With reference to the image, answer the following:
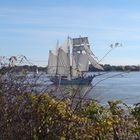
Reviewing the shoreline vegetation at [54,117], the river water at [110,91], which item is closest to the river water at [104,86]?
the river water at [110,91]

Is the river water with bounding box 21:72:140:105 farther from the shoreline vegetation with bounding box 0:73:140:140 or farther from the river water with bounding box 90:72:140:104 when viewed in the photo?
the shoreline vegetation with bounding box 0:73:140:140

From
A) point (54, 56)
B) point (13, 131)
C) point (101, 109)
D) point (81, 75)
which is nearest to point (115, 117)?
point (101, 109)

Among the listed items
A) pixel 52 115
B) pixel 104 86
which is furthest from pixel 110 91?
pixel 52 115

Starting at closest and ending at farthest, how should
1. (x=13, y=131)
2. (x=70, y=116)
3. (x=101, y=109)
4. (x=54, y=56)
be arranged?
(x=13, y=131)
(x=70, y=116)
(x=101, y=109)
(x=54, y=56)

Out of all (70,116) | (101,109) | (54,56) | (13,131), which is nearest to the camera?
(13,131)

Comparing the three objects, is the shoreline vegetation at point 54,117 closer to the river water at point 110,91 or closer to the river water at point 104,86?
the river water at point 104,86

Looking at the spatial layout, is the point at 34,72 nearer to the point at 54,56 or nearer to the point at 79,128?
the point at 79,128

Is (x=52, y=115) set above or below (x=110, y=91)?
above

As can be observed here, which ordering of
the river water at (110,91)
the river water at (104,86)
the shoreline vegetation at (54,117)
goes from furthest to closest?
1. the river water at (110,91)
2. the river water at (104,86)
3. the shoreline vegetation at (54,117)

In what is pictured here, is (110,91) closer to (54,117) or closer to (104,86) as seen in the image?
(104,86)

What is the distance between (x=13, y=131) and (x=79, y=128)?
0.65 metres

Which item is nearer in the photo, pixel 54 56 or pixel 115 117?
pixel 115 117

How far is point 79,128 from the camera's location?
4.43m

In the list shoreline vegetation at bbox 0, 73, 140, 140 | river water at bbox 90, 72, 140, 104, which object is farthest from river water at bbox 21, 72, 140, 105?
shoreline vegetation at bbox 0, 73, 140, 140
